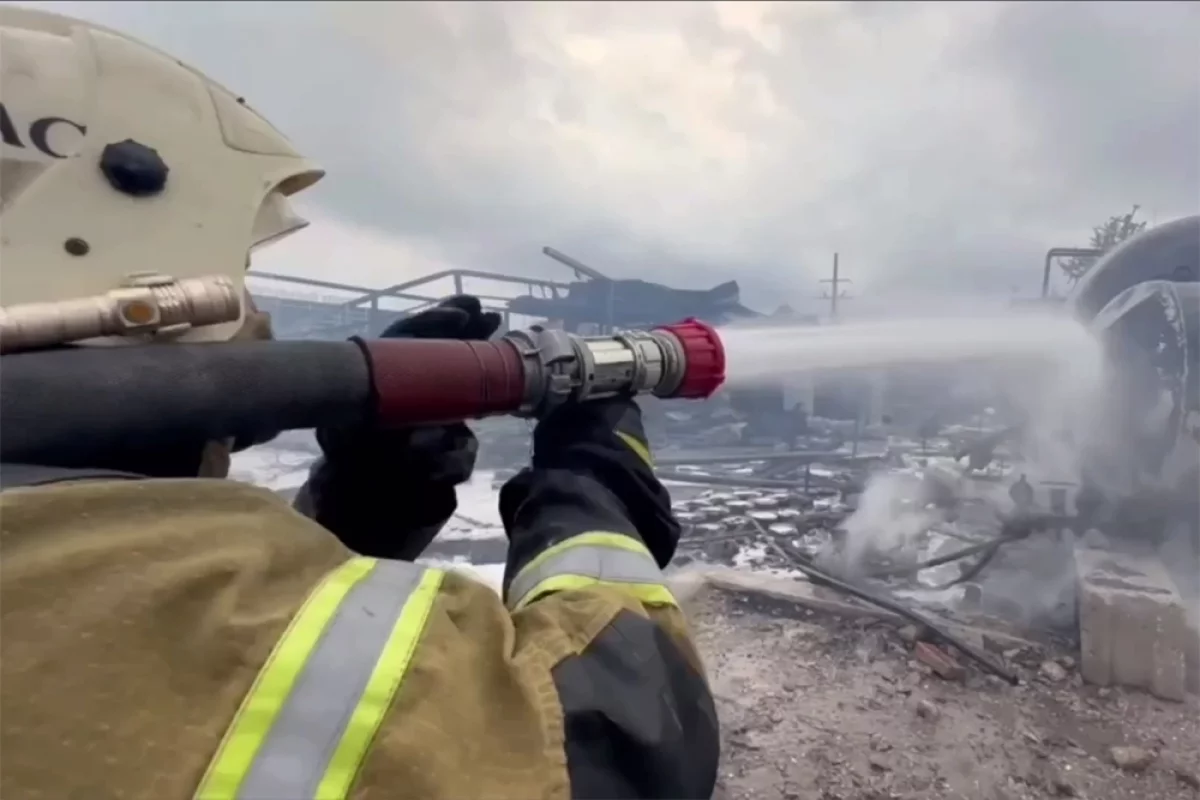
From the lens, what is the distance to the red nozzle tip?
127 cm

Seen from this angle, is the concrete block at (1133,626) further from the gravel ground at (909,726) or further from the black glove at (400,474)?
the black glove at (400,474)

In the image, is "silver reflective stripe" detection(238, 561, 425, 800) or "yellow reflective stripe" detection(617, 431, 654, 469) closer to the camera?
"silver reflective stripe" detection(238, 561, 425, 800)

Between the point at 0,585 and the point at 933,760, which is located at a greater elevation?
the point at 0,585

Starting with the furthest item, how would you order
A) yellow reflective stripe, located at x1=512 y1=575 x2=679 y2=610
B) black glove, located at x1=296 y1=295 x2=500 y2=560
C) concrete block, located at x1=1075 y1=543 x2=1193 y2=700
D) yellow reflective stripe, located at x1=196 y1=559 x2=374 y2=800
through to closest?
concrete block, located at x1=1075 y1=543 x2=1193 y2=700, black glove, located at x1=296 y1=295 x2=500 y2=560, yellow reflective stripe, located at x1=512 y1=575 x2=679 y2=610, yellow reflective stripe, located at x1=196 y1=559 x2=374 y2=800

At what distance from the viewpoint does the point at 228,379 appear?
0.79 m

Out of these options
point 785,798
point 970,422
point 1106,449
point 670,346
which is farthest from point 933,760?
point 970,422

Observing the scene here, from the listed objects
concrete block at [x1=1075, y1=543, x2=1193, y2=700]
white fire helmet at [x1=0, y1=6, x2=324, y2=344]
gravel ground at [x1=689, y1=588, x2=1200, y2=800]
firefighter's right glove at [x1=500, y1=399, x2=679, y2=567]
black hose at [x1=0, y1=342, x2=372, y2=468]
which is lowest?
gravel ground at [x1=689, y1=588, x2=1200, y2=800]

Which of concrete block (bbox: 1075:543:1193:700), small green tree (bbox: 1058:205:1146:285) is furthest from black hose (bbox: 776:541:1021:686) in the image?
small green tree (bbox: 1058:205:1146:285)

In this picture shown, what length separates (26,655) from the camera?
0.51 meters

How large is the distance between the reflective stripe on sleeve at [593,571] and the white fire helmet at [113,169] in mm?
402

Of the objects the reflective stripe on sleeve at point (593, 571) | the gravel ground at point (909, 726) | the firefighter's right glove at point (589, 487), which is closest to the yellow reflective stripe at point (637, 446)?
the firefighter's right glove at point (589, 487)

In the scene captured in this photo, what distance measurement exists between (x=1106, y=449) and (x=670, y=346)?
179cm

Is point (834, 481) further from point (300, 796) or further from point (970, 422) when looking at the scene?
point (300, 796)

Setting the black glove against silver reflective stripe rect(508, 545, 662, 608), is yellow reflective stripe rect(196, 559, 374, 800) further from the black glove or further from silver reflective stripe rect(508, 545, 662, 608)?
the black glove
